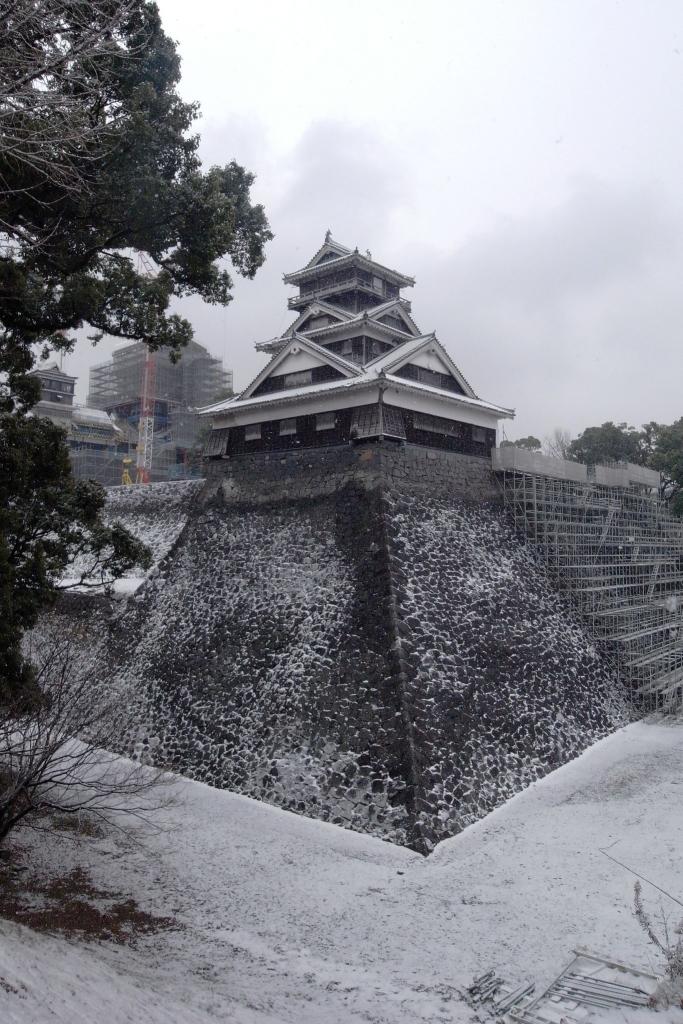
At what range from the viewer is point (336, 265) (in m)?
22.5

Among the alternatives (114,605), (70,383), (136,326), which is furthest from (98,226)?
(70,383)

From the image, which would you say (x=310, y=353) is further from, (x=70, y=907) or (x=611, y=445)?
(x=611, y=445)

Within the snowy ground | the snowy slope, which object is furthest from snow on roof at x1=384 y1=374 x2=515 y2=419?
the snowy ground

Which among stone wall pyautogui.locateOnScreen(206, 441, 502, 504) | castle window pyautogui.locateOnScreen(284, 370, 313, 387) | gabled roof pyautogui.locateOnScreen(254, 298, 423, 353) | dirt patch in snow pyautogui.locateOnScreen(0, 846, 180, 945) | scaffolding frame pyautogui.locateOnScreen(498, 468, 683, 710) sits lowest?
dirt patch in snow pyautogui.locateOnScreen(0, 846, 180, 945)

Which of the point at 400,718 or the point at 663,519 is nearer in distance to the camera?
the point at 400,718

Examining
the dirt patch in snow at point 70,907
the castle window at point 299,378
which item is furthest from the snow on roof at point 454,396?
the dirt patch in snow at point 70,907

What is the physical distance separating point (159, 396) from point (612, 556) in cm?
4766

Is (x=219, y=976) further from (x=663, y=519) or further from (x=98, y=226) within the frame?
(x=663, y=519)

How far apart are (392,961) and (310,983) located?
1042 mm

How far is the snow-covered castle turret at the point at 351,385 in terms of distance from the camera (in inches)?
716

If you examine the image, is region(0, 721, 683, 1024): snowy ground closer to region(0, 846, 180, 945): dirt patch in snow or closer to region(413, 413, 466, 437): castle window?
region(0, 846, 180, 945): dirt patch in snow

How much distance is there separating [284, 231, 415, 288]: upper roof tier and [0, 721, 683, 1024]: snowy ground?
16258 mm

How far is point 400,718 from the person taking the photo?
12.4 metres

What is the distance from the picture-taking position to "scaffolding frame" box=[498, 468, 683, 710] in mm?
18375
